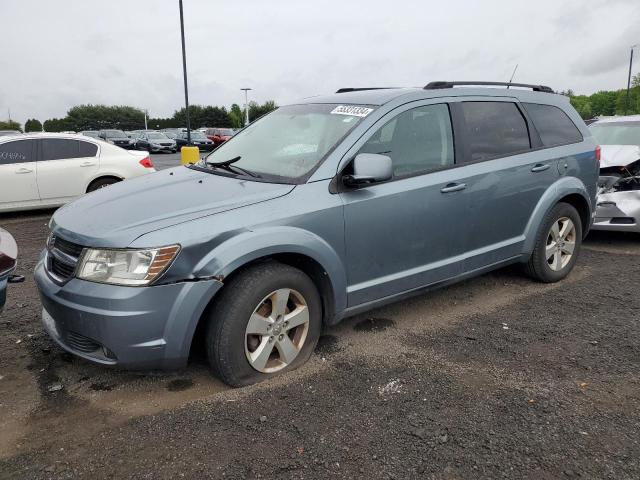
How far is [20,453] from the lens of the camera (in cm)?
249

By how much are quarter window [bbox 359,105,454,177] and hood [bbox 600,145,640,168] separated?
3.86m

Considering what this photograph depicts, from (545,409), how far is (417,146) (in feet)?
6.09

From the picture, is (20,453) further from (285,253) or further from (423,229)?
(423,229)

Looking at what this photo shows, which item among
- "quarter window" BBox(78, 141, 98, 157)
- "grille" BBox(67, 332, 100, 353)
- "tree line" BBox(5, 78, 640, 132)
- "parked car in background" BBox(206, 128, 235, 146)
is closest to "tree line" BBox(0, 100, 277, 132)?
"tree line" BBox(5, 78, 640, 132)

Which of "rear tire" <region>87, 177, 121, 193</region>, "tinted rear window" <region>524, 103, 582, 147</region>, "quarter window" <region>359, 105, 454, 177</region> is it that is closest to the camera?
"quarter window" <region>359, 105, 454, 177</region>

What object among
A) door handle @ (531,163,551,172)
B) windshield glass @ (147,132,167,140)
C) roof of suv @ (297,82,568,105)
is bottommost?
door handle @ (531,163,551,172)

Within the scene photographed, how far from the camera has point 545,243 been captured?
15.2 ft

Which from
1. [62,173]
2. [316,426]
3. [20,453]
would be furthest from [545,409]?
[62,173]

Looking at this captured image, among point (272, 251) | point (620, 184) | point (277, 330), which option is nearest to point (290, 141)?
point (272, 251)

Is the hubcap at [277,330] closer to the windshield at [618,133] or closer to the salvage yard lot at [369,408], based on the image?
the salvage yard lot at [369,408]

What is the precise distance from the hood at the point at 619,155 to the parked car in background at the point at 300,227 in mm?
2570

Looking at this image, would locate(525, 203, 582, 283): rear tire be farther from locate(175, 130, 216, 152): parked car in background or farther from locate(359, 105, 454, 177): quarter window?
locate(175, 130, 216, 152): parked car in background

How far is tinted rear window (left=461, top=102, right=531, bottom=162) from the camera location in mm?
3988

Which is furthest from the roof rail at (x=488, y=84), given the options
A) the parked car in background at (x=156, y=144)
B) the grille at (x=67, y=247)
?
the parked car in background at (x=156, y=144)
